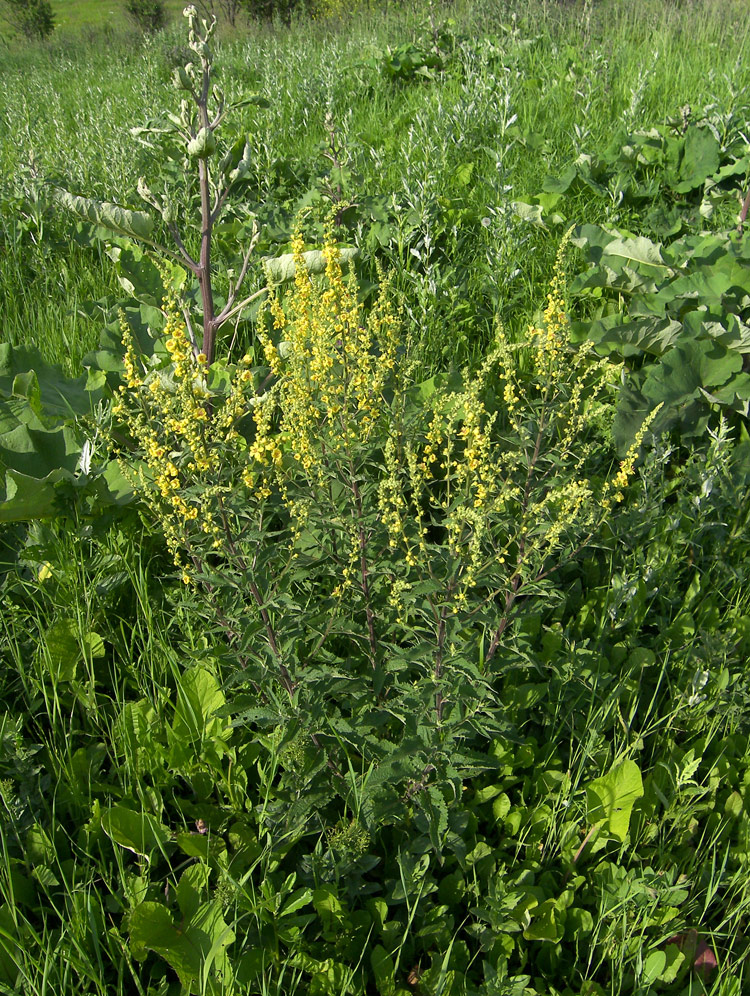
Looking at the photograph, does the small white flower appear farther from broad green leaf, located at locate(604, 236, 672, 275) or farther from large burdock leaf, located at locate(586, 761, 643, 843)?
broad green leaf, located at locate(604, 236, 672, 275)

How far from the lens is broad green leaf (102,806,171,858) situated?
167cm

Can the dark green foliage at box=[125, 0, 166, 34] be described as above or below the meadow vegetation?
above

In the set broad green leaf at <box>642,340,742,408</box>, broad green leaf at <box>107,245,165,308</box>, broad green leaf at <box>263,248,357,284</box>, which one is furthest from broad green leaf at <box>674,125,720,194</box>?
broad green leaf at <box>107,245,165,308</box>

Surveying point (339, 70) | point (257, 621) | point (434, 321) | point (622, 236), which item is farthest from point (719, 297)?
point (339, 70)

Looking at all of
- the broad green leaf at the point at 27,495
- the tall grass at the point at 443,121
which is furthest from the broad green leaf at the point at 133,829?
the tall grass at the point at 443,121

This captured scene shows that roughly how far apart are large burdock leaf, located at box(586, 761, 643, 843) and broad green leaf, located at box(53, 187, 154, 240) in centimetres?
231

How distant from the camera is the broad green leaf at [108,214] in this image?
95.8 inches

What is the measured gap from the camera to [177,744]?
1879mm

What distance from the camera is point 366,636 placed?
72.6 inches

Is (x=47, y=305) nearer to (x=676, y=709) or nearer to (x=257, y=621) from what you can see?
(x=257, y=621)

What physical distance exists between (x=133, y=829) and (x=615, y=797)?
1.21 m

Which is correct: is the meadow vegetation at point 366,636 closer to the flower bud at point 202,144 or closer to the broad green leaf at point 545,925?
the broad green leaf at point 545,925

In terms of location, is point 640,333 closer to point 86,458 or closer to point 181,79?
point 181,79

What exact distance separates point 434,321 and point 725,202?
206 centimetres
